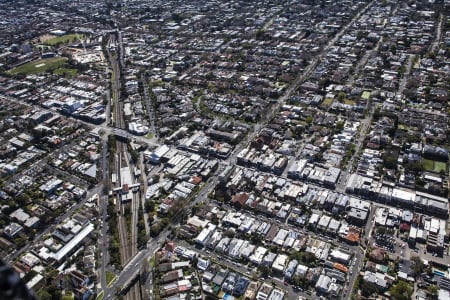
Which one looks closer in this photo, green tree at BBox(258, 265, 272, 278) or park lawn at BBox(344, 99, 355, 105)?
green tree at BBox(258, 265, 272, 278)

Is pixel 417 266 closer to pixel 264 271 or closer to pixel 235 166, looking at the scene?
pixel 264 271

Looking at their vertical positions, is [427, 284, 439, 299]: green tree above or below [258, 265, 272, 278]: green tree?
above

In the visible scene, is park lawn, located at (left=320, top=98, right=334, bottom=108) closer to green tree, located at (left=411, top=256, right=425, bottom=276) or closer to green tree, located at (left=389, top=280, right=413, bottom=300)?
green tree, located at (left=411, top=256, right=425, bottom=276)

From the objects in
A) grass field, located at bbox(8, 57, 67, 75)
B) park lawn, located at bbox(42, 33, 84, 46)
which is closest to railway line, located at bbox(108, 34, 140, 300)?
grass field, located at bbox(8, 57, 67, 75)

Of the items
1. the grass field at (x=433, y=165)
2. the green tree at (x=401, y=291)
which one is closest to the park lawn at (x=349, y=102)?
the grass field at (x=433, y=165)

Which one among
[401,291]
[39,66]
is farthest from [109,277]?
[39,66]

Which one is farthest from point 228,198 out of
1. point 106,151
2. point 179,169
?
point 106,151

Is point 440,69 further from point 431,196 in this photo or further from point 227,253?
point 227,253

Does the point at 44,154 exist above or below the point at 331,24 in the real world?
below
